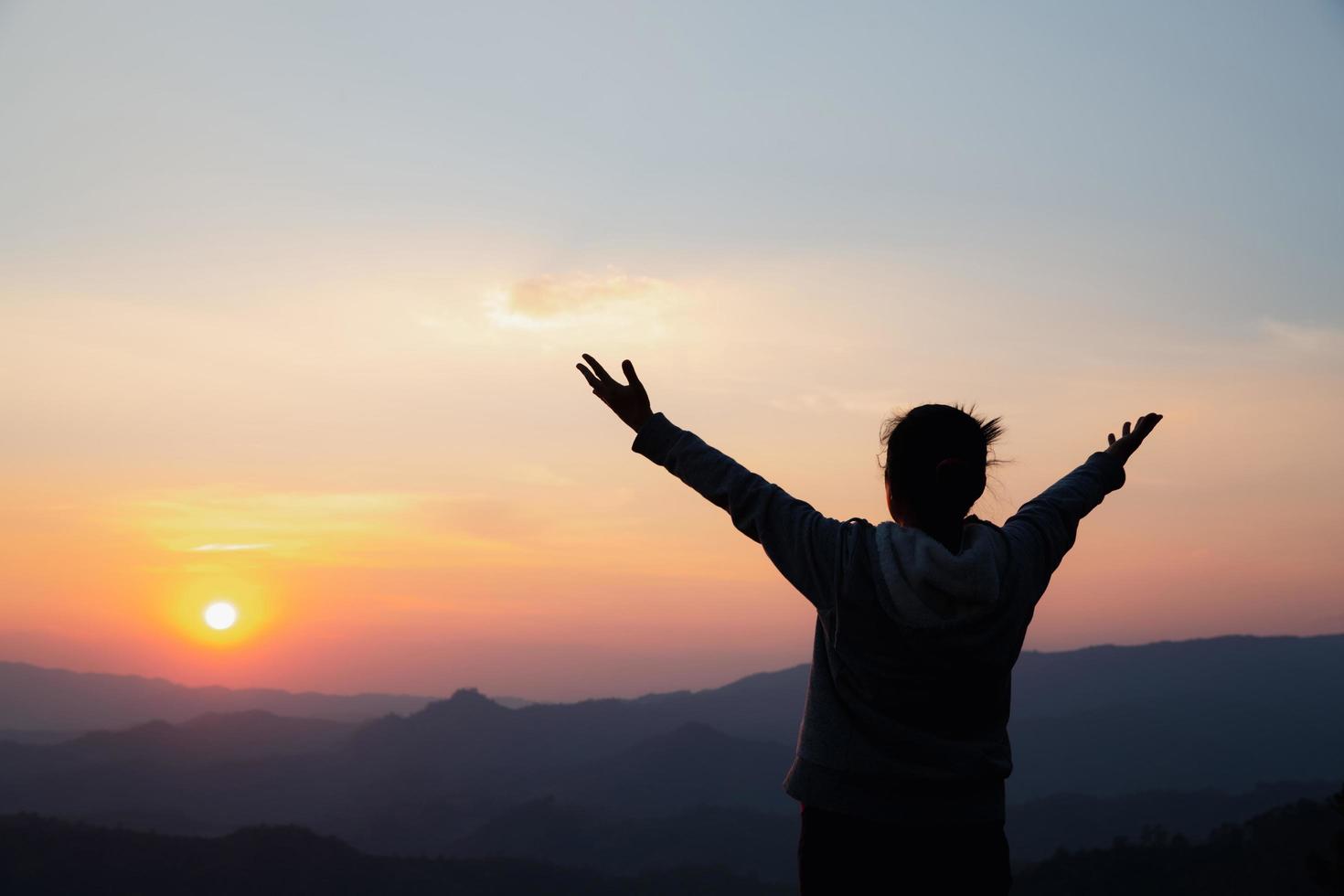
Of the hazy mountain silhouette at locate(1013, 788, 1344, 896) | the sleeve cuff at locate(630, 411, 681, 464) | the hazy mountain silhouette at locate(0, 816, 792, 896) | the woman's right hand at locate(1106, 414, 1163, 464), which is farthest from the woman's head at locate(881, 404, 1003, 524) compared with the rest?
the hazy mountain silhouette at locate(0, 816, 792, 896)

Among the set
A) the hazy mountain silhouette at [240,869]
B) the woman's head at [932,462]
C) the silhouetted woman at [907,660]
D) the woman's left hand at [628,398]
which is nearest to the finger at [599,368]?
the woman's left hand at [628,398]

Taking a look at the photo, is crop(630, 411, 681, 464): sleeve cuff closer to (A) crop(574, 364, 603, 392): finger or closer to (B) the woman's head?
(A) crop(574, 364, 603, 392): finger

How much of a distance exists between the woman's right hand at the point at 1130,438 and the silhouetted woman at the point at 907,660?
1.05m

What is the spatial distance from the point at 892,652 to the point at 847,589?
0.22 metres

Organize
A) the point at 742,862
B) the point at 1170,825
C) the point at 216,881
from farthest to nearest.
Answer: the point at 742,862 → the point at 1170,825 → the point at 216,881

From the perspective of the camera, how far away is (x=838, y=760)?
2.96 meters

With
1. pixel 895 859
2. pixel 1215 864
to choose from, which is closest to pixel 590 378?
pixel 895 859

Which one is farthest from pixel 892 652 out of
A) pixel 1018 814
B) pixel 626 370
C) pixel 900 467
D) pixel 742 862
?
pixel 1018 814

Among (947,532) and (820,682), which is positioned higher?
(947,532)

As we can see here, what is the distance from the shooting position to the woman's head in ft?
9.77

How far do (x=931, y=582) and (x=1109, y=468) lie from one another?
1.38m

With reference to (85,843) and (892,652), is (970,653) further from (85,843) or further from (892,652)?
(85,843)

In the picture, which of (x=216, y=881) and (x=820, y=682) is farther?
(x=216, y=881)

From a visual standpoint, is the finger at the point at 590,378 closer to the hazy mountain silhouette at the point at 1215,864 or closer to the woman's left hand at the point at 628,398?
the woman's left hand at the point at 628,398
